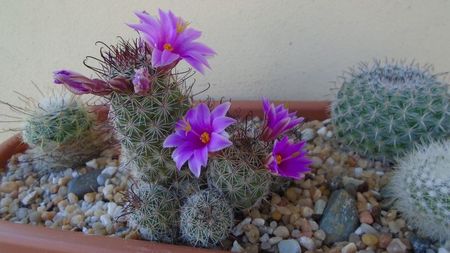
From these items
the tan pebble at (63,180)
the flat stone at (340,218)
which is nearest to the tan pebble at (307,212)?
the flat stone at (340,218)

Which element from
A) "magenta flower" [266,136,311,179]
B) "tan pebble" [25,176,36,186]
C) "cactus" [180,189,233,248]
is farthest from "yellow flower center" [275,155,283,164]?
"tan pebble" [25,176,36,186]

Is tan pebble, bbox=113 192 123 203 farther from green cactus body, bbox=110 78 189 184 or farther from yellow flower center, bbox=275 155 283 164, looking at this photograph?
yellow flower center, bbox=275 155 283 164

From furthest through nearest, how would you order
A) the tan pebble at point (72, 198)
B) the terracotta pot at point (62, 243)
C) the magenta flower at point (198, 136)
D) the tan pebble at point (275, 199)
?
the tan pebble at point (72, 198) < the tan pebble at point (275, 199) < the terracotta pot at point (62, 243) < the magenta flower at point (198, 136)

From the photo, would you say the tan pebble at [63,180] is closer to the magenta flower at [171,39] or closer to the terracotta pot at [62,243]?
the terracotta pot at [62,243]

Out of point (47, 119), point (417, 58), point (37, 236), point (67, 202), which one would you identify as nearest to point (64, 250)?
point (37, 236)

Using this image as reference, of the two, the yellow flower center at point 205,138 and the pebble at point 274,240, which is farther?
the pebble at point 274,240

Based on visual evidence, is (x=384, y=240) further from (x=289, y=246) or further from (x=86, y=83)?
(x=86, y=83)

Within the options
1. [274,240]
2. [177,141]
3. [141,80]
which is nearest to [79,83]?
[141,80]
